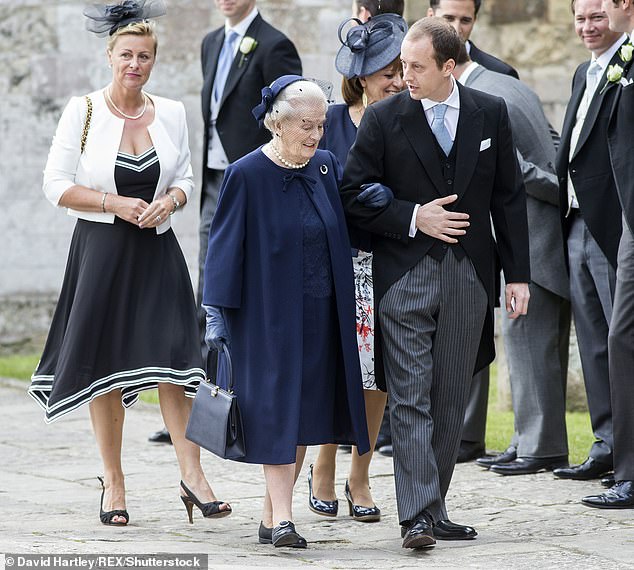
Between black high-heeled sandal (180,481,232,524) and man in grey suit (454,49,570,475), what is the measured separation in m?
1.60

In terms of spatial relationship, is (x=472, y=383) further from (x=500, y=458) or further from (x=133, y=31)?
(x=133, y=31)

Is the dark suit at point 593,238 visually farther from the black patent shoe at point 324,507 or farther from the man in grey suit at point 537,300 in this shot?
the black patent shoe at point 324,507

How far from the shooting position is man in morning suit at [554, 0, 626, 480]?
608 centimetres

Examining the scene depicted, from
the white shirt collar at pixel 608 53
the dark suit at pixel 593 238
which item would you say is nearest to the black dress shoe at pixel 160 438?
the dark suit at pixel 593 238

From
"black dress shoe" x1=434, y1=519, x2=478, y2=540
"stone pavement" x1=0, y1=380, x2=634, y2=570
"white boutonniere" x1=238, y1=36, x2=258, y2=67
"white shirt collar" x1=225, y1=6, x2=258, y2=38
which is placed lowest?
"stone pavement" x1=0, y1=380, x2=634, y2=570

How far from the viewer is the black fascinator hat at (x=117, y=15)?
18.3 ft

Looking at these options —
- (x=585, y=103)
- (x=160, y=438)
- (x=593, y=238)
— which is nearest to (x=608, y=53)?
(x=585, y=103)

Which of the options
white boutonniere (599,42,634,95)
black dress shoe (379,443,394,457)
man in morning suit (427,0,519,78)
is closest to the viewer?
white boutonniere (599,42,634,95)

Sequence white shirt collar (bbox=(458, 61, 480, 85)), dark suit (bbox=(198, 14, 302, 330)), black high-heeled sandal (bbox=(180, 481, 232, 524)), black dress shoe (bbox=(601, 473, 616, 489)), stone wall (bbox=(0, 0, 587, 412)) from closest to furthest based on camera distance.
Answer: black high-heeled sandal (bbox=(180, 481, 232, 524)), black dress shoe (bbox=(601, 473, 616, 489)), white shirt collar (bbox=(458, 61, 480, 85)), dark suit (bbox=(198, 14, 302, 330)), stone wall (bbox=(0, 0, 587, 412))

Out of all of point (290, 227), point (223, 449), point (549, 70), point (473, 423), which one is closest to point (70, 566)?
point (223, 449)

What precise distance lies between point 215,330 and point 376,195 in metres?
0.72

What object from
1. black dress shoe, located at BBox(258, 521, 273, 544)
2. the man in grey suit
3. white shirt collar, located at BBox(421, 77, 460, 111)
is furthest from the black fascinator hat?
black dress shoe, located at BBox(258, 521, 273, 544)

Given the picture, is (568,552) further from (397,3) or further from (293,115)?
(397,3)

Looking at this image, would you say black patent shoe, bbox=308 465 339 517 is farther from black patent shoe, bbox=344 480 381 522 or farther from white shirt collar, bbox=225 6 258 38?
white shirt collar, bbox=225 6 258 38
